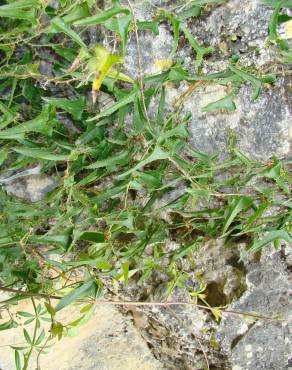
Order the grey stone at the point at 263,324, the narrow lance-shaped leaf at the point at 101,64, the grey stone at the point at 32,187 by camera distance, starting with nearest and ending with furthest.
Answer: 1. the narrow lance-shaped leaf at the point at 101,64
2. the grey stone at the point at 263,324
3. the grey stone at the point at 32,187

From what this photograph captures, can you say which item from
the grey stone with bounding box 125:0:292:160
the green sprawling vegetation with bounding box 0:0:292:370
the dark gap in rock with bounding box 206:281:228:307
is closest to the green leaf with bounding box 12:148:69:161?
the green sprawling vegetation with bounding box 0:0:292:370

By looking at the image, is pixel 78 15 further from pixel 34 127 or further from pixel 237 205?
pixel 237 205

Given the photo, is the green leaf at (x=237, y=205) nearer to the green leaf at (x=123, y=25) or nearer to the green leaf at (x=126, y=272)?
the green leaf at (x=126, y=272)

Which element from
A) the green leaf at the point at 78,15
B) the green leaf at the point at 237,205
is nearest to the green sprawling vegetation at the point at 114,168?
the green leaf at the point at 237,205

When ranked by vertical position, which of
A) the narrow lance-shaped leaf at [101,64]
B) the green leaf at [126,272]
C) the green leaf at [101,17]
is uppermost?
the green leaf at [101,17]

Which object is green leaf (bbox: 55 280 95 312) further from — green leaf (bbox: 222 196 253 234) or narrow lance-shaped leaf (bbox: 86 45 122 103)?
narrow lance-shaped leaf (bbox: 86 45 122 103)

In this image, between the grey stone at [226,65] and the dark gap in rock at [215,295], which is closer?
the grey stone at [226,65]

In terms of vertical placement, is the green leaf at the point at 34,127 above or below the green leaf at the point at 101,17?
below

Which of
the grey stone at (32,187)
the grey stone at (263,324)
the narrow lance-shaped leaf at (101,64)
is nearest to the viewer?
the narrow lance-shaped leaf at (101,64)
